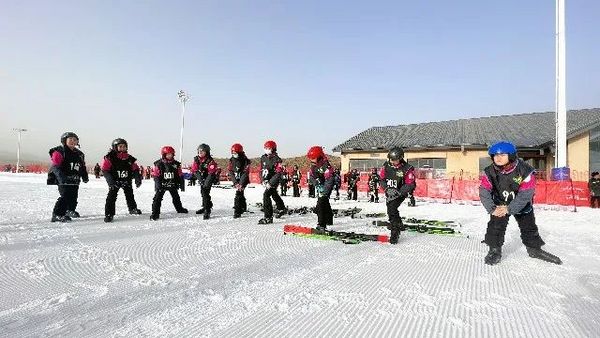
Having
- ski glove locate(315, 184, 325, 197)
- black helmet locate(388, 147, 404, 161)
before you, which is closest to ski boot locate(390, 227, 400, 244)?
black helmet locate(388, 147, 404, 161)

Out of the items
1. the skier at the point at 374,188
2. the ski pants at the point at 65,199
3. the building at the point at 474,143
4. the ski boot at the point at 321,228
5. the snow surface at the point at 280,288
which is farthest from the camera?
the building at the point at 474,143

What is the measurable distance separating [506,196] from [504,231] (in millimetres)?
454

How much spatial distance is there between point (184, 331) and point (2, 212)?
28.0 ft

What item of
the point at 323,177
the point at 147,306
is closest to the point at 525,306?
the point at 147,306

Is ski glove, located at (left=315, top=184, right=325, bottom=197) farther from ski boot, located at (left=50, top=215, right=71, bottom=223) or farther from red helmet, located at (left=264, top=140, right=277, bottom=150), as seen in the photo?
ski boot, located at (left=50, top=215, right=71, bottom=223)

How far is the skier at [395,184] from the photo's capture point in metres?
5.82

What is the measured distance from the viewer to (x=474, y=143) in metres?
26.5

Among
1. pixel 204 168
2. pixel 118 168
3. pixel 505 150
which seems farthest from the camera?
pixel 204 168

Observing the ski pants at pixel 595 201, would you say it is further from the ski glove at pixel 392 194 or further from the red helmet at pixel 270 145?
the red helmet at pixel 270 145

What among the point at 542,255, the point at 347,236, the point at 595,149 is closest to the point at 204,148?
the point at 347,236

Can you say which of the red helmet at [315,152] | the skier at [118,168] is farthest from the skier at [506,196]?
the skier at [118,168]

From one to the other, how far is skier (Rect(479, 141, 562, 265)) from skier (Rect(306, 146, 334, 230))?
286 cm

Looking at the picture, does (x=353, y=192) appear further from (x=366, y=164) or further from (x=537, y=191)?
(x=366, y=164)

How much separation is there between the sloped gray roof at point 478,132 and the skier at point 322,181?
2251 centimetres
